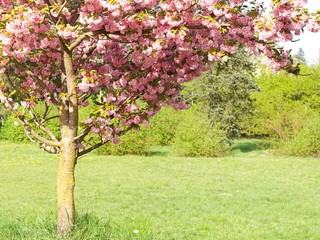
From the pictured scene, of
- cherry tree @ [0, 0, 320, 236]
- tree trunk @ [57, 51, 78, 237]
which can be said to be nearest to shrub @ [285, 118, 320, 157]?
cherry tree @ [0, 0, 320, 236]

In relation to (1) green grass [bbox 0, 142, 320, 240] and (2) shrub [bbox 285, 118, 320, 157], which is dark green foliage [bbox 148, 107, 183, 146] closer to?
(1) green grass [bbox 0, 142, 320, 240]

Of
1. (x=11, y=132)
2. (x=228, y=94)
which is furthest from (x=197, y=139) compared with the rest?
(x=11, y=132)

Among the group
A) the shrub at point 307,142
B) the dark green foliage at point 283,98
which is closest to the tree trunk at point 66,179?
the shrub at point 307,142

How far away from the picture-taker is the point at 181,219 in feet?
29.3

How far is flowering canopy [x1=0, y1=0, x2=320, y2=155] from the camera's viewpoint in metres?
4.04

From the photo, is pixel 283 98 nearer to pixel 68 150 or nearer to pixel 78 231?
pixel 78 231

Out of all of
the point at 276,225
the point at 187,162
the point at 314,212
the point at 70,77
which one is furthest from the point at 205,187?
the point at 70,77

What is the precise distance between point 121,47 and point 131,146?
722 inches

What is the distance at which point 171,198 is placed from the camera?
452 inches

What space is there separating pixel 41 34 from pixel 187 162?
15.9m

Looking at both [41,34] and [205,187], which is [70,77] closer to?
[41,34]

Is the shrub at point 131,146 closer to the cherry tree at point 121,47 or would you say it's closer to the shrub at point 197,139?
the shrub at point 197,139

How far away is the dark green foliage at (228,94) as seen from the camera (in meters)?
26.2

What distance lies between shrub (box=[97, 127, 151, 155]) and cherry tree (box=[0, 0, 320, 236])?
1737cm
